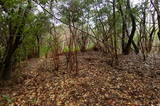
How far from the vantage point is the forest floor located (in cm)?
335

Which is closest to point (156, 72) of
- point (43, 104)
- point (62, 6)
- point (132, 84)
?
point (132, 84)

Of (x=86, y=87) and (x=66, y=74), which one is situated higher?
(x=66, y=74)

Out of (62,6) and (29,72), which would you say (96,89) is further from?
(62,6)

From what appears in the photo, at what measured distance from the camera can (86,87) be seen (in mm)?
3768

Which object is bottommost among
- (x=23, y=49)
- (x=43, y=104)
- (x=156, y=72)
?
(x=43, y=104)

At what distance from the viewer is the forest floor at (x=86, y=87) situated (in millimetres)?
3346

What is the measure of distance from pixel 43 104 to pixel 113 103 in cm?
136

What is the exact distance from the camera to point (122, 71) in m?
4.76

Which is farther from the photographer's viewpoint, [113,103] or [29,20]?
[29,20]

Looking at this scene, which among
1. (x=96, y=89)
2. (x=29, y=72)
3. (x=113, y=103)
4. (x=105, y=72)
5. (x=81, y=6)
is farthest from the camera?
(x=81, y=6)

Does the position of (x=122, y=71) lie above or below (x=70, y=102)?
above

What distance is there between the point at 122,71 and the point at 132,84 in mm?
843

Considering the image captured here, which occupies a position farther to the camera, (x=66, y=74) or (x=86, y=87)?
(x=66, y=74)

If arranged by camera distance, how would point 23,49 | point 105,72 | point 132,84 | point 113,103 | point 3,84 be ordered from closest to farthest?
1. point 113,103
2. point 132,84
3. point 3,84
4. point 105,72
5. point 23,49
